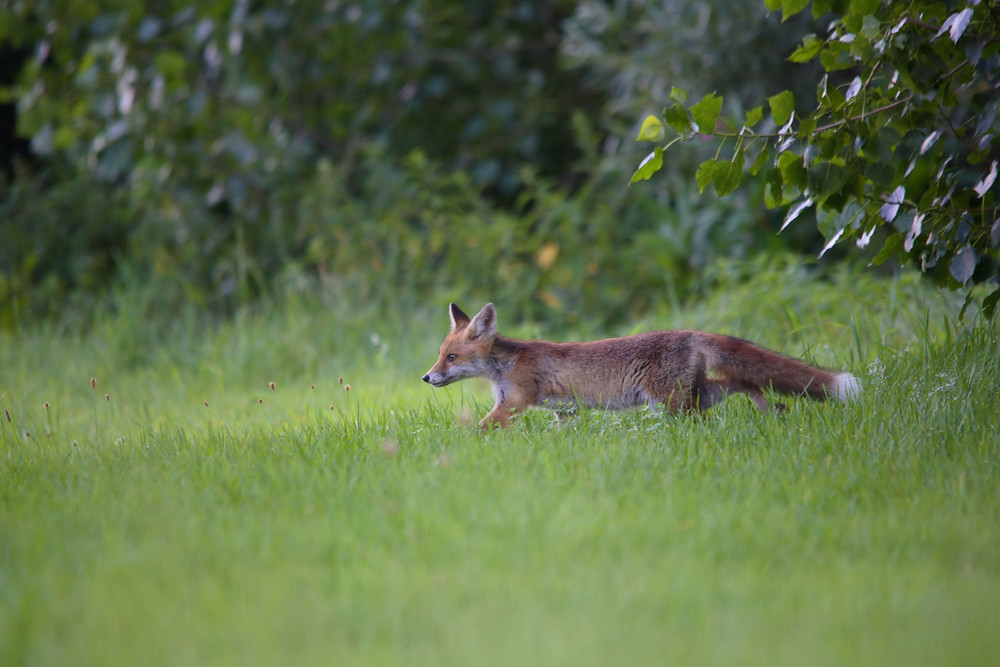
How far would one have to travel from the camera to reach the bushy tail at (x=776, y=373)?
209 inches

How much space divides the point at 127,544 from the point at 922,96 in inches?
173

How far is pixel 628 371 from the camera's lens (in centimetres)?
569

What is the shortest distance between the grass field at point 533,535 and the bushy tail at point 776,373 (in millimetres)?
109

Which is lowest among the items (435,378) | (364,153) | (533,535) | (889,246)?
(533,535)

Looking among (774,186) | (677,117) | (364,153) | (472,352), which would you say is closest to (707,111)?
(677,117)

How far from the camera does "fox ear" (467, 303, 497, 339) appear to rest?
6133 mm

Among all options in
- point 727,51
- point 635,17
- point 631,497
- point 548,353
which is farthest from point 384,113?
point 631,497

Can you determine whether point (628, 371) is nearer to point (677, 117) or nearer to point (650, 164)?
point (650, 164)

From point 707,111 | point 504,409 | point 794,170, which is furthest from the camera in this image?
point 504,409

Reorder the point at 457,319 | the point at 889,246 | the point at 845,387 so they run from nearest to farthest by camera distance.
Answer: the point at 889,246
the point at 845,387
the point at 457,319

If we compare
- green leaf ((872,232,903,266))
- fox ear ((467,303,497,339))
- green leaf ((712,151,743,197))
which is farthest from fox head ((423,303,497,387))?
green leaf ((872,232,903,266))

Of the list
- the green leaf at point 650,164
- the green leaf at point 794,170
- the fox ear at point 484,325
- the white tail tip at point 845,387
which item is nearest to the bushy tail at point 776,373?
the white tail tip at point 845,387

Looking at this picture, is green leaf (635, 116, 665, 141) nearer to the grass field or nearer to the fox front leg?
the grass field

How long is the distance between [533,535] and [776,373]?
220 centimetres
